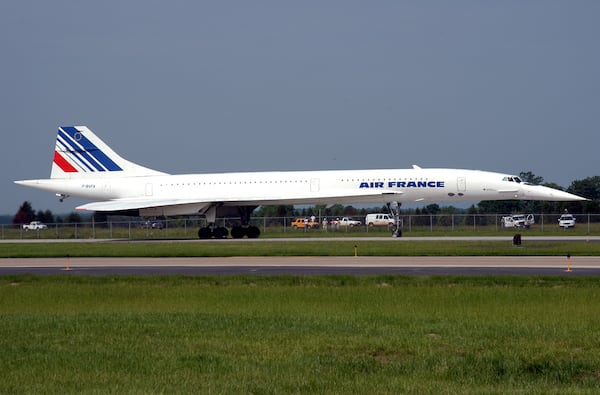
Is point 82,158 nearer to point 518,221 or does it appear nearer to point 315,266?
point 315,266

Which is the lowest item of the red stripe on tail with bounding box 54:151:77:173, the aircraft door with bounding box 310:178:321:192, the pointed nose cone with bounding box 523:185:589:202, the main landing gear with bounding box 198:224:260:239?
the main landing gear with bounding box 198:224:260:239

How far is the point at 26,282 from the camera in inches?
826

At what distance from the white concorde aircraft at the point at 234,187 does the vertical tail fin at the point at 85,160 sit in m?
0.05

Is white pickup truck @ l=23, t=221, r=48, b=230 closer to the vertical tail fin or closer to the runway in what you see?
the vertical tail fin

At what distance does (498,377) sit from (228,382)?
2787 mm

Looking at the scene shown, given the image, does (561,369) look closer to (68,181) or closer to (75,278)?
(75,278)

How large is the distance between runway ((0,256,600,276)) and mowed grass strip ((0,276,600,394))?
3.76 metres

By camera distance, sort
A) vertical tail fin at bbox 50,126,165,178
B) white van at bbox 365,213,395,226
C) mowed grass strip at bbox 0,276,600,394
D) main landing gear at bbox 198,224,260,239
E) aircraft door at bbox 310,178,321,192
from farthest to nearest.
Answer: white van at bbox 365,213,395,226 → vertical tail fin at bbox 50,126,165,178 → main landing gear at bbox 198,224,260,239 → aircraft door at bbox 310,178,321,192 → mowed grass strip at bbox 0,276,600,394

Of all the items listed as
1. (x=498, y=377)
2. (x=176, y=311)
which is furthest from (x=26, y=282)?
(x=498, y=377)

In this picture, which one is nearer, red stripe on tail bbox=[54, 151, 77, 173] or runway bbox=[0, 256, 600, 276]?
runway bbox=[0, 256, 600, 276]

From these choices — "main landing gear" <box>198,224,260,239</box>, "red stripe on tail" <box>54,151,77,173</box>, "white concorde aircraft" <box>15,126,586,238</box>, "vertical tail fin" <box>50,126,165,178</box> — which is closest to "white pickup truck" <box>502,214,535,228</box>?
"white concorde aircraft" <box>15,126,586,238</box>

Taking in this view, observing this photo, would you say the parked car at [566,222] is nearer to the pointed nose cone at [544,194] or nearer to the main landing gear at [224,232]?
the pointed nose cone at [544,194]

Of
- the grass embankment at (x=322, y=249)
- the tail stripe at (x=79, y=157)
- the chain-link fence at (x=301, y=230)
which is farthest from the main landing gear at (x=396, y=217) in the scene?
the tail stripe at (x=79, y=157)

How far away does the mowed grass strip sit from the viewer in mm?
8883
